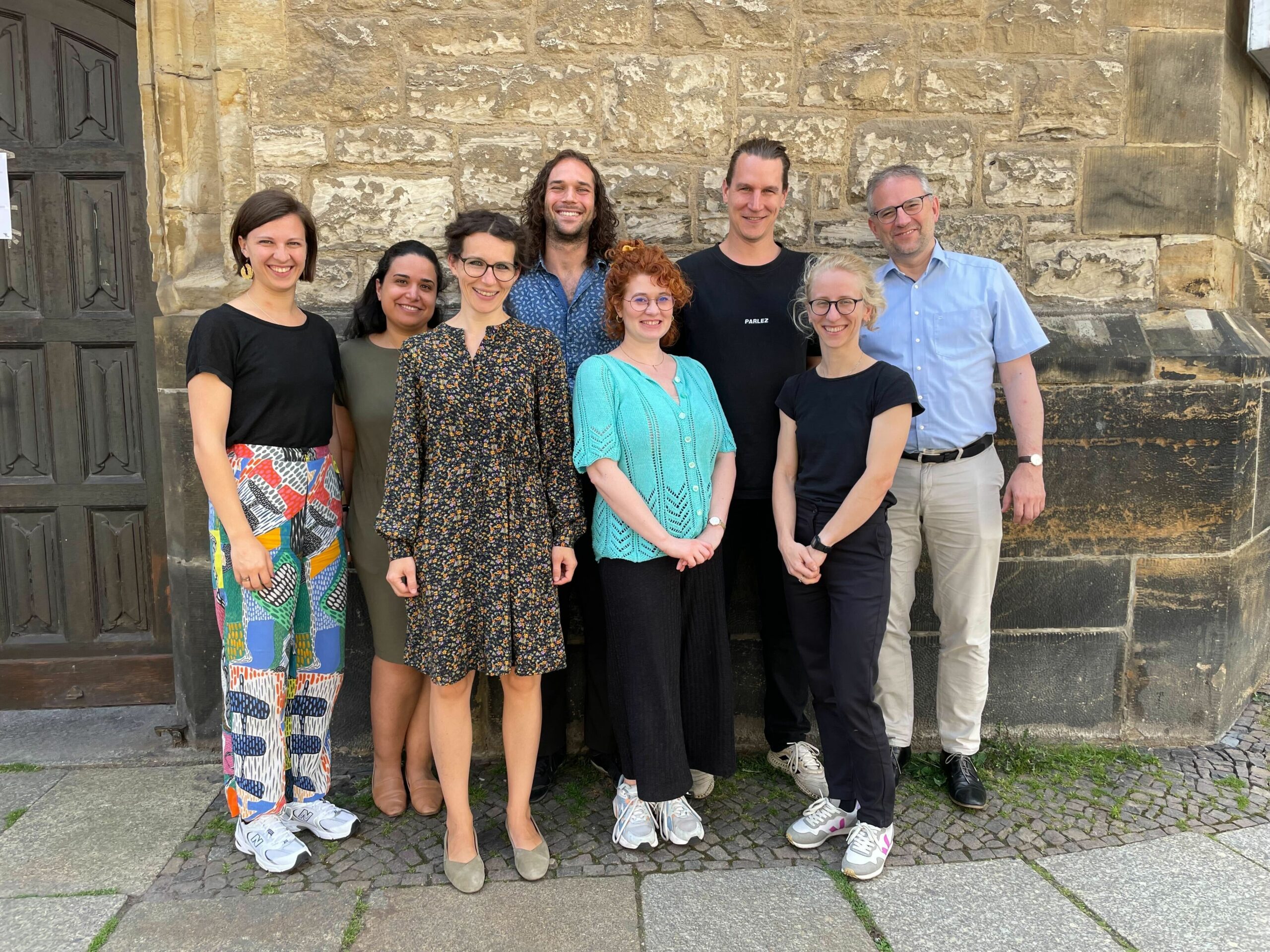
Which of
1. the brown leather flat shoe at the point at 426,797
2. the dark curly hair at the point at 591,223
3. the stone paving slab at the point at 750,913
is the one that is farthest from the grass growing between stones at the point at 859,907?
the dark curly hair at the point at 591,223

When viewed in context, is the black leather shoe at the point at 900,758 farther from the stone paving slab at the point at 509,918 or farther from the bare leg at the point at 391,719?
the bare leg at the point at 391,719

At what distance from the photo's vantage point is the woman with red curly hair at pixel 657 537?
8.05 ft

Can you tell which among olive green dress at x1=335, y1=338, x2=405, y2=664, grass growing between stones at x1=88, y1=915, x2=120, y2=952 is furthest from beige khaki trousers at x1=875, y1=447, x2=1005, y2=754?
grass growing between stones at x1=88, y1=915, x2=120, y2=952

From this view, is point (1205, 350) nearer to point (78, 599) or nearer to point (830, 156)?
point (830, 156)

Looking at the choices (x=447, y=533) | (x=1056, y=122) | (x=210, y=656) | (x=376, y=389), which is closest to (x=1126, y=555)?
(x=1056, y=122)

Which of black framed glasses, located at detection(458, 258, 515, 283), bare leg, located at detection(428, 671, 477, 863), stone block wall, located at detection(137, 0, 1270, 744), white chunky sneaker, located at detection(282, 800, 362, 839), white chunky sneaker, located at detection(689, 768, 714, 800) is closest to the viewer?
black framed glasses, located at detection(458, 258, 515, 283)

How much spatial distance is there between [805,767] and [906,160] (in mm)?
2247

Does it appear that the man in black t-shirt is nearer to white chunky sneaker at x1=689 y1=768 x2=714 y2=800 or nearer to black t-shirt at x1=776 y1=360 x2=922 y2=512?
white chunky sneaker at x1=689 y1=768 x2=714 y2=800

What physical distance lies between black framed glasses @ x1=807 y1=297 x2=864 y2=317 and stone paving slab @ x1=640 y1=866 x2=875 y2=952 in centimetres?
159

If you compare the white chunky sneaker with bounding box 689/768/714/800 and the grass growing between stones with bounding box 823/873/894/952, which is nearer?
the grass growing between stones with bounding box 823/873/894/952

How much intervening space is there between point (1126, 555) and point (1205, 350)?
0.81 meters

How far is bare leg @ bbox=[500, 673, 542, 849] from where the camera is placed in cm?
245

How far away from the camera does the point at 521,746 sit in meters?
2.50

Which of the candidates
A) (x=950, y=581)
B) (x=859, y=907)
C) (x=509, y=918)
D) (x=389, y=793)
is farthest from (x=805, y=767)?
(x=389, y=793)
